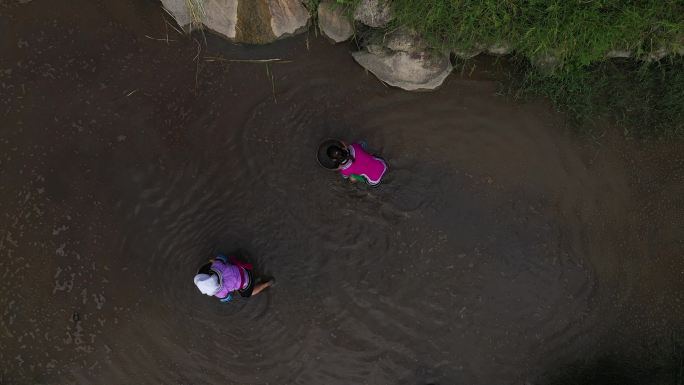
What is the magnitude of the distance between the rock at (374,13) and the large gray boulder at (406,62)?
139 millimetres

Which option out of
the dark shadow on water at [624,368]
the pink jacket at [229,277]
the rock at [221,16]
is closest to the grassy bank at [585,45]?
the rock at [221,16]

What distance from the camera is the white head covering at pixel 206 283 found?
9.89 ft

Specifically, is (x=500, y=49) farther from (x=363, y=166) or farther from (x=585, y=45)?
(x=363, y=166)

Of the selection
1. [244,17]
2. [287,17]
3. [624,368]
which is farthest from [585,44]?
[624,368]

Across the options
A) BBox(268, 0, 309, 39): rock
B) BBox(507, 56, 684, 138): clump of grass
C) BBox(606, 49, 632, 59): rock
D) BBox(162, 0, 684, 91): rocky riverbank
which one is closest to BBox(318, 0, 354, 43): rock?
BBox(162, 0, 684, 91): rocky riverbank

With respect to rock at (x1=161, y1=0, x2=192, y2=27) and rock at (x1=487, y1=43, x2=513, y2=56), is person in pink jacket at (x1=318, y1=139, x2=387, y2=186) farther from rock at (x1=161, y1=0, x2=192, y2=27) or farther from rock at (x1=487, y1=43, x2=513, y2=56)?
rock at (x1=161, y1=0, x2=192, y2=27)

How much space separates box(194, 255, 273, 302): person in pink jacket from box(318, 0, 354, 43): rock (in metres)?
2.14

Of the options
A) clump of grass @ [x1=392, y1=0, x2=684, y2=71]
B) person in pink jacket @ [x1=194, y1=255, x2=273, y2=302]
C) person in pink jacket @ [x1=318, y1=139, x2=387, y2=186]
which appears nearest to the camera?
clump of grass @ [x1=392, y1=0, x2=684, y2=71]

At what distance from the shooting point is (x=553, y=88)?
3424 mm

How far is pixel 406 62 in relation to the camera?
3.30 metres

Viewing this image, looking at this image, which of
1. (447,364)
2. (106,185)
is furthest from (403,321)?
(106,185)

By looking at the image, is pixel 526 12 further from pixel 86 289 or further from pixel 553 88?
pixel 86 289

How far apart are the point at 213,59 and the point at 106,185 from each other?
4.96ft

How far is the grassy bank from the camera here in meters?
2.94
